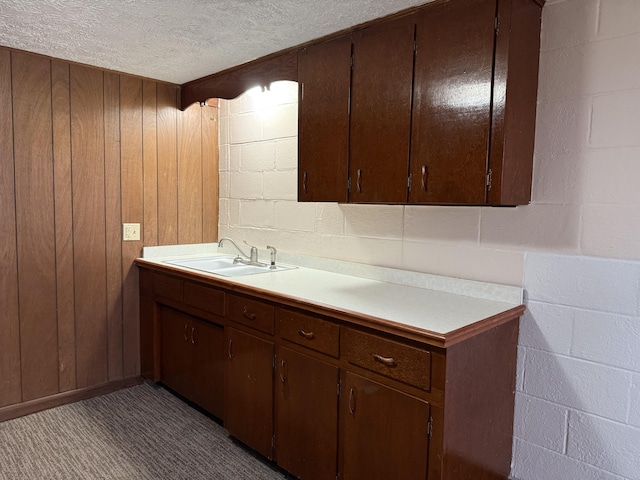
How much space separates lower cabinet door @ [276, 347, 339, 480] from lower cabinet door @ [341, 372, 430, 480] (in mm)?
79

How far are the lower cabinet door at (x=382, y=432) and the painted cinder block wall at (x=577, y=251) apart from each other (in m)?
0.64

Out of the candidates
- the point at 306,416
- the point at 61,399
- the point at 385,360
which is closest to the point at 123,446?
the point at 61,399

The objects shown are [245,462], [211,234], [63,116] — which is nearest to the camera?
[245,462]

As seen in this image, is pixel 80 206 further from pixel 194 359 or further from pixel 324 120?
pixel 324 120

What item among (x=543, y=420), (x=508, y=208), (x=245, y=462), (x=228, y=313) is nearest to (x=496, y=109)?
(x=508, y=208)

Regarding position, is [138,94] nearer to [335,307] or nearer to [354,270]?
[354,270]

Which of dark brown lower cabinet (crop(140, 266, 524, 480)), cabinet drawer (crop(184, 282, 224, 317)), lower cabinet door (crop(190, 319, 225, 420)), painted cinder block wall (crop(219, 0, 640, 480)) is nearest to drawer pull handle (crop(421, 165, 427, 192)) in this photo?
painted cinder block wall (crop(219, 0, 640, 480))

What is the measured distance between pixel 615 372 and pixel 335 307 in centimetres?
109

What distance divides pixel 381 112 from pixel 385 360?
1064mm

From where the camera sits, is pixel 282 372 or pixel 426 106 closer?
pixel 426 106

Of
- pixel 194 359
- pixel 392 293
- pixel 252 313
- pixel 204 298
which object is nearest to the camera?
pixel 392 293

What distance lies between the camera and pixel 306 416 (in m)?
1.99

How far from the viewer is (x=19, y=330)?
2680mm

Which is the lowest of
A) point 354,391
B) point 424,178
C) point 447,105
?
point 354,391
